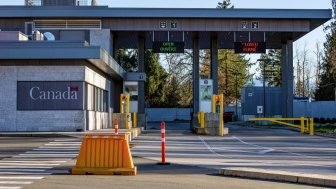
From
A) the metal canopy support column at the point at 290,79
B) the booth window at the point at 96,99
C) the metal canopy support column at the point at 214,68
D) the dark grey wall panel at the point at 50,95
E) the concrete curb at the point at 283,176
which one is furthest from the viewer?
the metal canopy support column at the point at 290,79

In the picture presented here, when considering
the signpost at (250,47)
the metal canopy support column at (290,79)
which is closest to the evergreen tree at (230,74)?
the metal canopy support column at (290,79)

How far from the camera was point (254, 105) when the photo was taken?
257ft

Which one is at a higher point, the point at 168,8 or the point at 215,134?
the point at 168,8

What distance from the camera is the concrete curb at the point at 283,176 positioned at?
45.3 ft

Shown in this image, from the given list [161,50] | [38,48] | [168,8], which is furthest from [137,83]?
[38,48]

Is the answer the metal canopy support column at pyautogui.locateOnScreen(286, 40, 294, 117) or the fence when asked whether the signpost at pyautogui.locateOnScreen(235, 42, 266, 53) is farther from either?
the fence

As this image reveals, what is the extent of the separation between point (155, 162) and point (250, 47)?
29543 mm

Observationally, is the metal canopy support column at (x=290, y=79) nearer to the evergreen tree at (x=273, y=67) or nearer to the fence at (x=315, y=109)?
the fence at (x=315, y=109)

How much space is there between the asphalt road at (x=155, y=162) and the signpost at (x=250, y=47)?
20469mm

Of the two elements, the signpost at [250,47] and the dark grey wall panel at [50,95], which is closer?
the dark grey wall panel at [50,95]

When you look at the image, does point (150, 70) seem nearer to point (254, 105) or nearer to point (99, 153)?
point (254, 105)

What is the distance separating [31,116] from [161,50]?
15638mm

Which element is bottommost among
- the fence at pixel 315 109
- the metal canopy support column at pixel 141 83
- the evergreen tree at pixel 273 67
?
the fence at pixel 315 109

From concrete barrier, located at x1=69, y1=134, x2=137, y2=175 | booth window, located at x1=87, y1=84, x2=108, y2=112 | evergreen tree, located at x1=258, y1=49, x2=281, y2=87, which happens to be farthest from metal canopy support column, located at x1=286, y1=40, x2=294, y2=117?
evergreen tree, located at x1=258, y1=49, x2=281, y2=87
